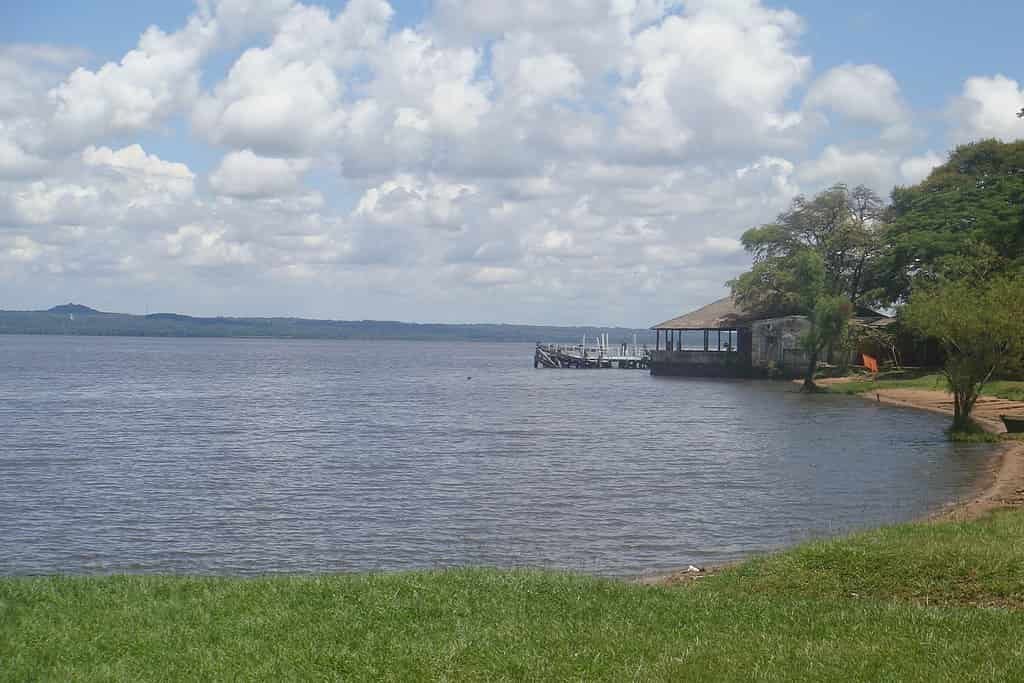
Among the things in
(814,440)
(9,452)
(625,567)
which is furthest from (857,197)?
(625,567)

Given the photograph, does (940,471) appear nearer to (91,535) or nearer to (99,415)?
(91,535)

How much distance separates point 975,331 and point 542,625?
91.9ft

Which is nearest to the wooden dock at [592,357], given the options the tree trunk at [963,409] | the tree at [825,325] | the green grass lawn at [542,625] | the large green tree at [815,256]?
the large green tree at [815,256]

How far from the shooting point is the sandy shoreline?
55.0 feet

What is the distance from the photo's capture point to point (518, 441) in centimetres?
4109

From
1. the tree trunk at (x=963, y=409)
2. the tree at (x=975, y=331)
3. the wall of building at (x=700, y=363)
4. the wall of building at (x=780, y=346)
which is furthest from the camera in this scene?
the wall of building at (x=700, y=363)

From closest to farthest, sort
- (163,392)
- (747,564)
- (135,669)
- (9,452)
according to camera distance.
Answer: (135,669)
(747,564)
(9,452)
(163,392)

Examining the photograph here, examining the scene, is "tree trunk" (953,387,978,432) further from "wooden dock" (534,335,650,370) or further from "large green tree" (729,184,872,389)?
"wooden dock" (534,335,650,370)

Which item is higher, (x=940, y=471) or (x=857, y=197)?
(x=857, y=197)

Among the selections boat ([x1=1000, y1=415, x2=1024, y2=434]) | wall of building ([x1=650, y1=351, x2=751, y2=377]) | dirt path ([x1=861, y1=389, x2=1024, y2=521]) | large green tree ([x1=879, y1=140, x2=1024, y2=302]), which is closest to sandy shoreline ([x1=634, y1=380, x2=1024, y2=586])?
dirt path ([x1=861, y1=389, x2=1024, y2=521])

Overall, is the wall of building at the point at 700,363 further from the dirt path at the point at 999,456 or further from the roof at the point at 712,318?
the dirt path at the point at 999,456

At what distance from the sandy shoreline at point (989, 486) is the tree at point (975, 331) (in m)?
2.34

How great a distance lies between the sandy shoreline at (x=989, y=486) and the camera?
16.8 m

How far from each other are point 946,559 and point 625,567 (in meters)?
6.11
